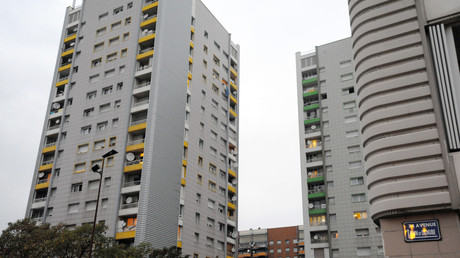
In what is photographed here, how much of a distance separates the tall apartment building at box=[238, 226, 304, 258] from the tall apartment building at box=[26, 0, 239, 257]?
5104 centimetres

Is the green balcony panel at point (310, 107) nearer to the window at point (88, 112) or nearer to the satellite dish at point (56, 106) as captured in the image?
the window at point (88, 112)

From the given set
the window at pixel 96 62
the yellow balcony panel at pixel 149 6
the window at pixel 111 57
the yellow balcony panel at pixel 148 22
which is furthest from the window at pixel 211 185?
the yellow balcony panel at pixel 149 6

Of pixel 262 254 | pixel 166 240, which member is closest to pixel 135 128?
pixel 166 240

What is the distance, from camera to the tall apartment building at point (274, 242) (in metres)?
108

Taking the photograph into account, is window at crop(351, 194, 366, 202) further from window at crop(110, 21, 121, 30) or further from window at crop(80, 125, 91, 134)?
window at crop(110, 21, 121, 30)

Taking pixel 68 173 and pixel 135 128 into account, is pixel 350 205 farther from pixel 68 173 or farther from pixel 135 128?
pixel 68 173

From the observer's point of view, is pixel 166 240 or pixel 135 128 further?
pixel 135 128

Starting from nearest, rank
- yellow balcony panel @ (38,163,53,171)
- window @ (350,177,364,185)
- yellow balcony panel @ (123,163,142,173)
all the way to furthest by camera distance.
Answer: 1. yellow balcony panel @ (123,163,142,173)
2. yellow balcony panel @ (38,163,53,171)
3. window @ (350,177,364,185)

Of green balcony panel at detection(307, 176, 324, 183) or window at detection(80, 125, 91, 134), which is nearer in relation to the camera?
window at detection(80, 125, 91, 134)

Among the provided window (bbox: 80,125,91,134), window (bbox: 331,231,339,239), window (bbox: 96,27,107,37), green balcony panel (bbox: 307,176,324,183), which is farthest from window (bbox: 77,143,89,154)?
window (bbox: 331,231,339,239)

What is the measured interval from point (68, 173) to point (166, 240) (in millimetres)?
15050

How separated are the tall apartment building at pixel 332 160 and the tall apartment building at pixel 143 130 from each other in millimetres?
10870

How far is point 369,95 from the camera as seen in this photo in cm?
2425

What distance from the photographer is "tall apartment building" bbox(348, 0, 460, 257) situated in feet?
68.5
